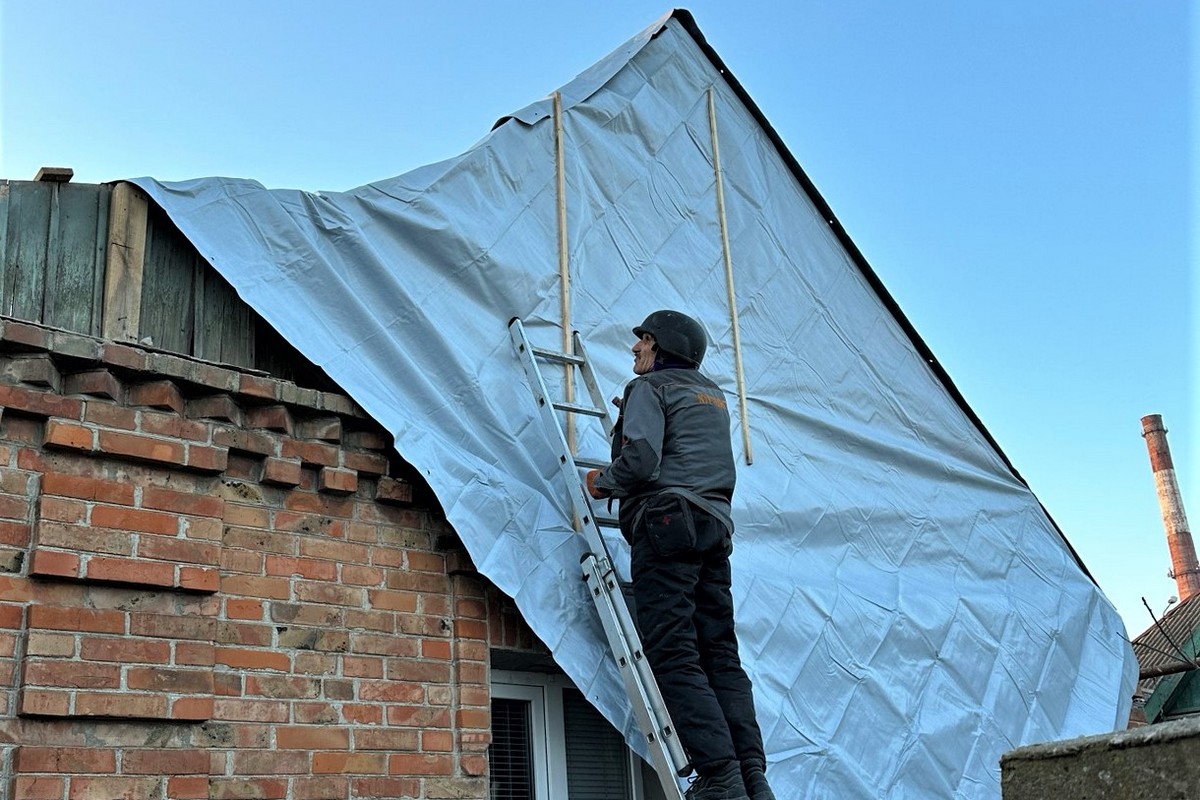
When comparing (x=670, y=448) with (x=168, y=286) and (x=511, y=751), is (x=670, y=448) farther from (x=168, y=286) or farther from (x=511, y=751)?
(x=168, y=286)

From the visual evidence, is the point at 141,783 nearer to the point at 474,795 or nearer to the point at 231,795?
the point at 231,795

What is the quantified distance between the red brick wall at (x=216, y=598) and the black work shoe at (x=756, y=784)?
81 centimetres

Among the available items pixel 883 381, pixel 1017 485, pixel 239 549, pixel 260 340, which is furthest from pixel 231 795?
pixel 1017 485

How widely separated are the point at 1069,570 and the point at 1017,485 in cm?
52

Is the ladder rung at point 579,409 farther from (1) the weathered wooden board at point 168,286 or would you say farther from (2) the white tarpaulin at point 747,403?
(1) the weathered wooden board at point 168,286

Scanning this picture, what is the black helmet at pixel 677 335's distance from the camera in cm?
408

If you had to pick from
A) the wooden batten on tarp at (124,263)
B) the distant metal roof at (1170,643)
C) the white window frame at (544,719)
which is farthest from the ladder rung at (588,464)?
the distant metal roof at (1170,643)

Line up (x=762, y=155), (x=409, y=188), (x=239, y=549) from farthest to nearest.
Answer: (x=762, y=155), (x=409, y=188), (x=239, y=549)

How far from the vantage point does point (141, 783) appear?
3.00 metres

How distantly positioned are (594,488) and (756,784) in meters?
1.01

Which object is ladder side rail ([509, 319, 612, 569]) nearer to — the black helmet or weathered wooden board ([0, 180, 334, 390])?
the black helmet

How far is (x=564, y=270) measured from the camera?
4734 millimetres

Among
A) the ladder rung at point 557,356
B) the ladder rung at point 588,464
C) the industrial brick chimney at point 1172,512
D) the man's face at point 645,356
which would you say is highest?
the industrial brick chimney at point 1172,512

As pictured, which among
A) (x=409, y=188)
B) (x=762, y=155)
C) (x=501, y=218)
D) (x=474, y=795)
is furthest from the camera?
(x=762, y=155)
